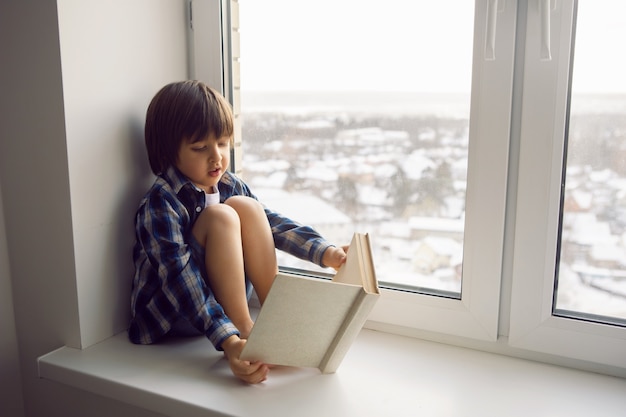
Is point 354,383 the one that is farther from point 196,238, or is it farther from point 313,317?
point 196,238

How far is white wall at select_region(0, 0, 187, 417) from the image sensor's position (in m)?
0.94

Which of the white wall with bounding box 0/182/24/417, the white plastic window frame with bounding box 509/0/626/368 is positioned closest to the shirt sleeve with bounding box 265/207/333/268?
the white plastic window frame with bounding box 509/0/626/368

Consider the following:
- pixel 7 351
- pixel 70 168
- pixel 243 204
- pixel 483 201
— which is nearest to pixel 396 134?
pixel 483 201

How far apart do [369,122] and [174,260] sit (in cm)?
44

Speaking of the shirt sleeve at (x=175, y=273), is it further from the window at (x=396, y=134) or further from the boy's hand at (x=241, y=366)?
the window at (x=396, y=134)

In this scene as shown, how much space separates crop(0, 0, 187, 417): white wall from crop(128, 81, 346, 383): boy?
2.4 inches

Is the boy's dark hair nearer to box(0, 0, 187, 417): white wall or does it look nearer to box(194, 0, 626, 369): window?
box(0, 0, 187, 417): white wall

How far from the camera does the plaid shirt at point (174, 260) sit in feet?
3.04

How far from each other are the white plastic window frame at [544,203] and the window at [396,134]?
1.3 inches

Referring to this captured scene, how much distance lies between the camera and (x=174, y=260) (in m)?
0.94

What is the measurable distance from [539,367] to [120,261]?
0.77 meters

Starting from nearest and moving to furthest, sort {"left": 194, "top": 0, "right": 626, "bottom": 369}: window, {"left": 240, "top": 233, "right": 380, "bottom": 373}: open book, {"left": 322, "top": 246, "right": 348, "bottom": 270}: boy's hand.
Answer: {"left": 240, "top": 233, "right": 380, "bottom": 373}: open book
{"left": 194, "top": 0, "right": 626, "bottom": 369}: window
{"left": 322, "top": 246, "right": 348, "bottom": 270}: boy's hand

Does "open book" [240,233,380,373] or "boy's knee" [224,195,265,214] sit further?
"boy's knee" [224,195,265,214]

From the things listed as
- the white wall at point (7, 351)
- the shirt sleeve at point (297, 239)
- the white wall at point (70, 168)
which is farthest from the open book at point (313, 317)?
the white wall at point (7, 351)
